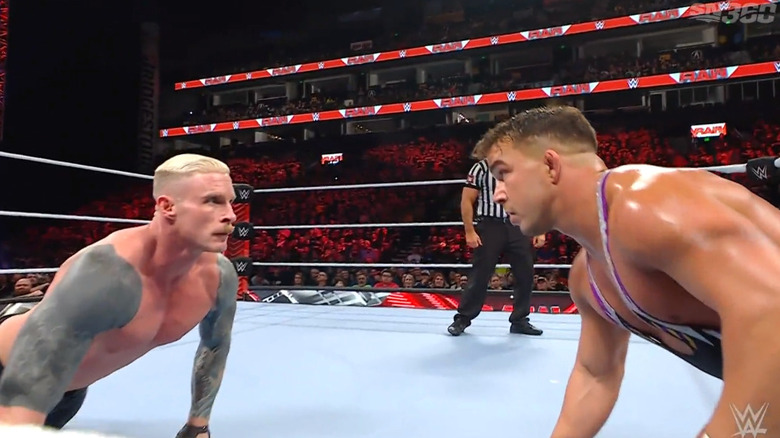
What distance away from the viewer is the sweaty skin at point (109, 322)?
76 centimetres

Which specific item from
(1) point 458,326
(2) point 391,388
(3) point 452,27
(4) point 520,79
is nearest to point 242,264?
(1) point 458,326

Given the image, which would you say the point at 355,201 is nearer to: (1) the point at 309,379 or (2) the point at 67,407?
(1) the point at 309,379

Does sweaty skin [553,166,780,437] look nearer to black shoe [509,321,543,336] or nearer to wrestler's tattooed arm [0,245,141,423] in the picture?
wrestler's tattooed arm [0,245,141,423]

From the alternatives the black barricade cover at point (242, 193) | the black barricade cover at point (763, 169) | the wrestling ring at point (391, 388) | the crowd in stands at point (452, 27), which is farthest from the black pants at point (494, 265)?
the crowd in stands at point (452, 27)

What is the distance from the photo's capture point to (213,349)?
114 cm

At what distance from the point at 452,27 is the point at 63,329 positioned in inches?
389

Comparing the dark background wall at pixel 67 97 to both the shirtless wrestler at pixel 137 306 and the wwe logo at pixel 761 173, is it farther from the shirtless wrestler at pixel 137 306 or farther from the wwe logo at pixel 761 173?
the wwe logo at pixel 761 173

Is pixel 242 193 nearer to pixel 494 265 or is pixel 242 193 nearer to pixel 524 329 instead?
pixel 494 265

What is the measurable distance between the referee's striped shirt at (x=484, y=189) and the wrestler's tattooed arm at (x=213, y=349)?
56.7 inches

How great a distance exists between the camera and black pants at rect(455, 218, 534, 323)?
2.32 m

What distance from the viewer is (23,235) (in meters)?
8.12

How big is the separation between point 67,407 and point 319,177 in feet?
26.9

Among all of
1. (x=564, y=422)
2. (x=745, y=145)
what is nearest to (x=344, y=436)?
(x=564, y=422)

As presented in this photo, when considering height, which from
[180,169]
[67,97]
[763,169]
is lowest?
[180,169]
